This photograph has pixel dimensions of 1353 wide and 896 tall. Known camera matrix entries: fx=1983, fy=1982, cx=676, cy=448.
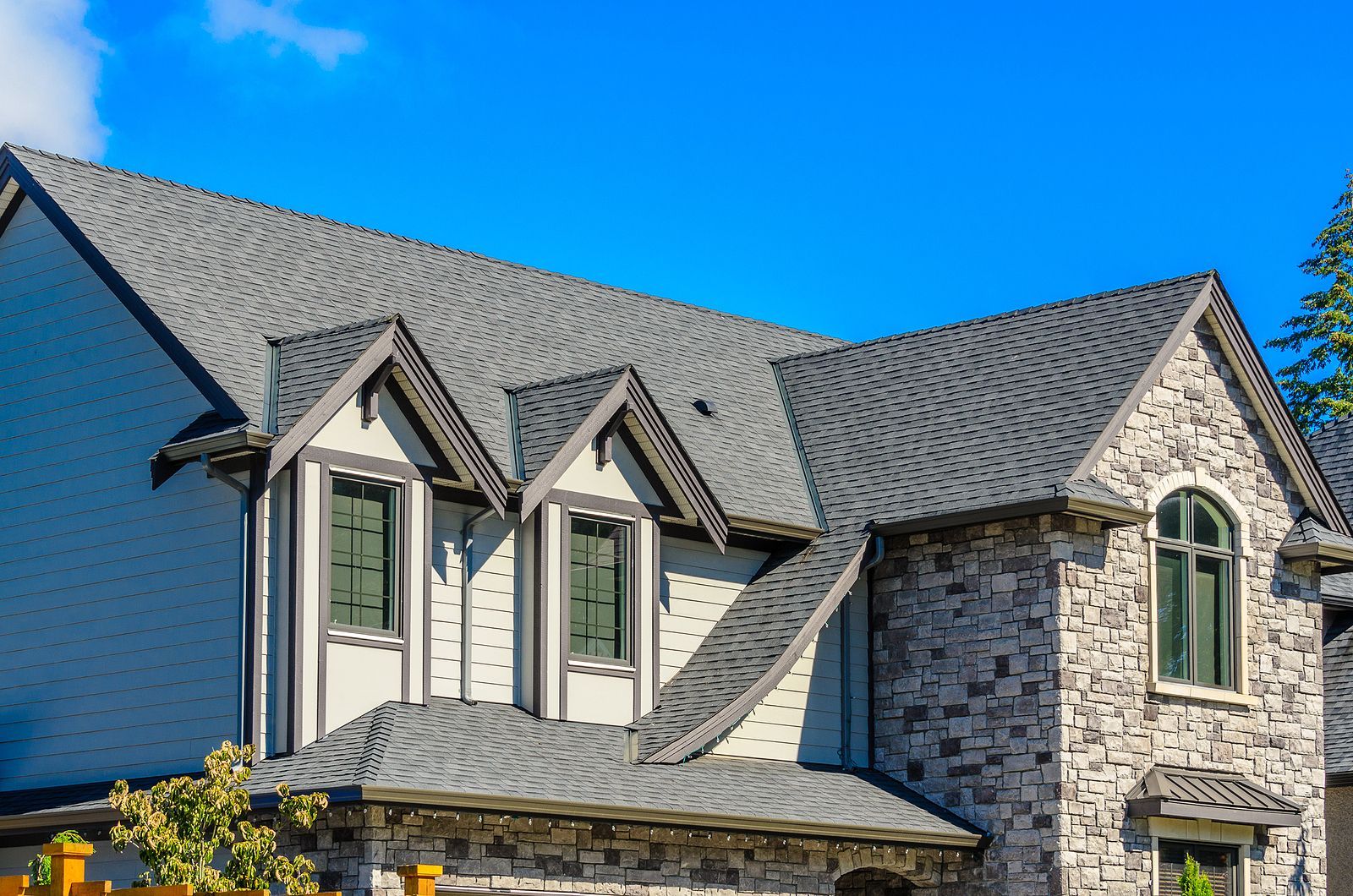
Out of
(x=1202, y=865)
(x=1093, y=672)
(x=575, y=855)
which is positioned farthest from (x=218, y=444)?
(x=1202, y=865)

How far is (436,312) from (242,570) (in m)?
5.06

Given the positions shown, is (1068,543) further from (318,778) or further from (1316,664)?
(318,778)

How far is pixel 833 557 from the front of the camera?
2106 cm

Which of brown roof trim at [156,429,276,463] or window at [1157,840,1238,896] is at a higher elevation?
brown roof trim at [156,429,276,463]

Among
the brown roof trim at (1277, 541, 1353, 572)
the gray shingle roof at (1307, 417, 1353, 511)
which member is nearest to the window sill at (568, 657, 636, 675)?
the brown roof trim at (1277, 541, 1353, 572)

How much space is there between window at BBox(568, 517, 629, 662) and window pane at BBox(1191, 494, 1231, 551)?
628 cm

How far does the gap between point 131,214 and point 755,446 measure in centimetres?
740

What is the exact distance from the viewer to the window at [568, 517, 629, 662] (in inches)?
764

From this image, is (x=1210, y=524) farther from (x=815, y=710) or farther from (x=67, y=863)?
(x=67, y=863)

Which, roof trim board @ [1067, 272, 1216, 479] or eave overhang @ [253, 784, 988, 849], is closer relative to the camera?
eave overhang @ [253, 784, 988, 849]

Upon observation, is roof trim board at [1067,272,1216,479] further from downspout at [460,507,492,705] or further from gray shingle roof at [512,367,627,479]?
downspout at [460,507,492,705]

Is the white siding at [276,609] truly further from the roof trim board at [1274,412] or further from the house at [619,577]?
the roof trim board at [1274,412]

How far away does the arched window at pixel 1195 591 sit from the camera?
68.1ft

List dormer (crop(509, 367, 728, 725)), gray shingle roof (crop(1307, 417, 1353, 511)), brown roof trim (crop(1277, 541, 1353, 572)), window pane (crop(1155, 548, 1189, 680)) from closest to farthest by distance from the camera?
dormer (crop(509, 367, 728, 725))
window pane (crop(1155, 548, 1189, 680))
brown roof trim (crop(1277, 541, 1353, 572))
gray shingle roof (crop(1307, 417, 1353, 511))
